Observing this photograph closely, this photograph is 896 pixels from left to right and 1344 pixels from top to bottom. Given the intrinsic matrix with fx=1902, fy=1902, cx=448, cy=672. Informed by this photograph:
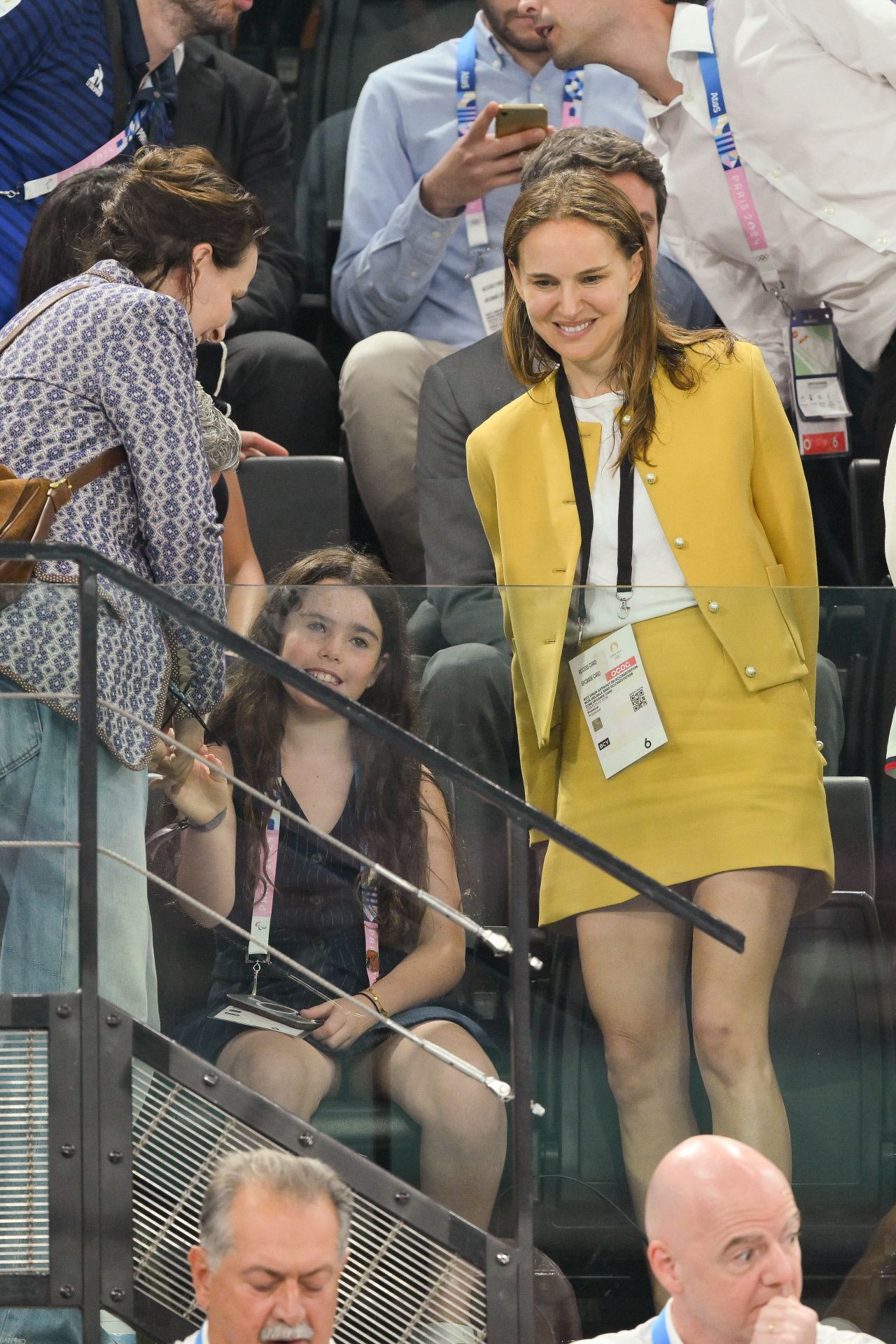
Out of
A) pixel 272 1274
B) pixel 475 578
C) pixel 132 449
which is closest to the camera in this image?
pixel 272 1274

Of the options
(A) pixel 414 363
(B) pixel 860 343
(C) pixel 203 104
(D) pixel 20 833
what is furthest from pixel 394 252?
(D) pixel 20 833

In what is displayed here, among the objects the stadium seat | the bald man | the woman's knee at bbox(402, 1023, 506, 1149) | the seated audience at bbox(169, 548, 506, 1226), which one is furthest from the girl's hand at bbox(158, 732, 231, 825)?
the stadium seat

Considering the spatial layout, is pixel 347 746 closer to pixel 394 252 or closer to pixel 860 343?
pixel 860 343

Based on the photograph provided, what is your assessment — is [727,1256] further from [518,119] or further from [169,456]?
[518,119]

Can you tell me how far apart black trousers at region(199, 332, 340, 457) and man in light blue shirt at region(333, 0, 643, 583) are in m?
0.11

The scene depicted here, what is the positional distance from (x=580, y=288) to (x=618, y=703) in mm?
631

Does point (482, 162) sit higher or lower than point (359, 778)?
higher

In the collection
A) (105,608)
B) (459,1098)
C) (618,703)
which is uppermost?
(105,608)

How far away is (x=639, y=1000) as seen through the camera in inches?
106

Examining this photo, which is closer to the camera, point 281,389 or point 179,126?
point 281,389

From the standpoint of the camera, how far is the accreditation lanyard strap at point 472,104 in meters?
4.49

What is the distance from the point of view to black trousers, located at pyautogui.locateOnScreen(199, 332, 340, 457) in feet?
14.3

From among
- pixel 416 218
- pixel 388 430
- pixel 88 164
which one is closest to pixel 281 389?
pixel 388 430

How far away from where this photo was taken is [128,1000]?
245cm
